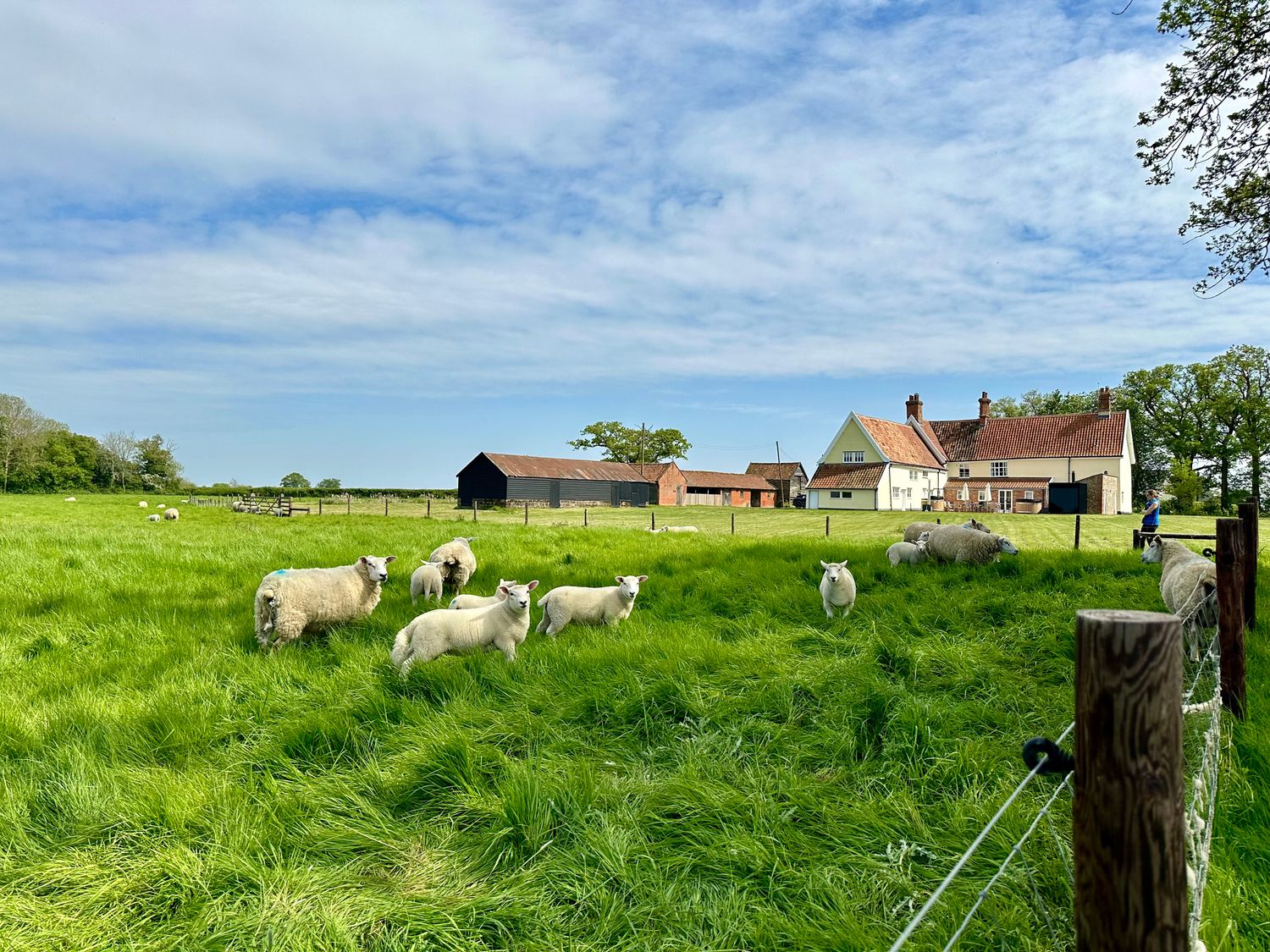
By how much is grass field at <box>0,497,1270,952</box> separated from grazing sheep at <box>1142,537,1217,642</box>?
55cm

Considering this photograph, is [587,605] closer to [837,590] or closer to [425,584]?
[425,584]

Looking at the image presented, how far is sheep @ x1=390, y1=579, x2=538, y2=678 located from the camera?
258 inches

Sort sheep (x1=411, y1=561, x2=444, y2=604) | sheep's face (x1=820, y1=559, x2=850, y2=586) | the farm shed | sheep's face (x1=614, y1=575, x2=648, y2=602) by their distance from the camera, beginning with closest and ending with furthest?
sheep's face (x1=614, y1=575, x2=648, y2=602) → sheep's face (x1=820, y1=559, x2=850, y2=586) → sheep (x1=411, y1=561, x2=444, y2=604) → the farm shed

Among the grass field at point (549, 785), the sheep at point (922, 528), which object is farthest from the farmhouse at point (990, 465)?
the grass field at point (549, 785)

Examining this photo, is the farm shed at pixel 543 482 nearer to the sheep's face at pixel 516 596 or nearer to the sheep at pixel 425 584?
the sheep at pixel 425 584

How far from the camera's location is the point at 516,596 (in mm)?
6973

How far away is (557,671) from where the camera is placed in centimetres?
619

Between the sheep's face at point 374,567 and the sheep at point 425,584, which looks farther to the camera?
the sheep at point 425,584

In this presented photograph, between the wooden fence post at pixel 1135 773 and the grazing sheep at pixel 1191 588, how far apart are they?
6.43 meters

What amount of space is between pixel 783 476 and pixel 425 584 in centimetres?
8558

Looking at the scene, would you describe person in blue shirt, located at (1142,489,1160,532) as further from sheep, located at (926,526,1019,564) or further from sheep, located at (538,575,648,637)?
sheep, located at (538,575,648,637)

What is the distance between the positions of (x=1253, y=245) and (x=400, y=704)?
46.9 feet

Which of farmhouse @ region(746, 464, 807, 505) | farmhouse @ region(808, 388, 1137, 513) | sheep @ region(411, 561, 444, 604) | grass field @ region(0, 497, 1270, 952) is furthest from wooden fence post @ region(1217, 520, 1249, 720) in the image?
farmhouse @ region(746, 464, 807, 505)

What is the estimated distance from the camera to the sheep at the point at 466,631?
656 cm
